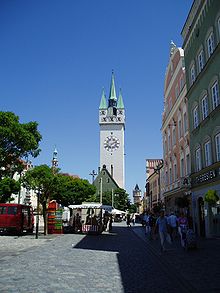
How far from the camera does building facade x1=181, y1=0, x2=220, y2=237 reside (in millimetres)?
20625

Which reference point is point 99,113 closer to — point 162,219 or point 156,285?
point 162,219

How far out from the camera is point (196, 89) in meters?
25.0

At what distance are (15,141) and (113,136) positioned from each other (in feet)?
245

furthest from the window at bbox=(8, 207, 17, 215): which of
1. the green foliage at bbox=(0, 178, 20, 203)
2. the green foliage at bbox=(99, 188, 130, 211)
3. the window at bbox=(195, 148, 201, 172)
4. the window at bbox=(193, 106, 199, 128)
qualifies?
the green foliage at bbox=(99, 188, 130, 211)

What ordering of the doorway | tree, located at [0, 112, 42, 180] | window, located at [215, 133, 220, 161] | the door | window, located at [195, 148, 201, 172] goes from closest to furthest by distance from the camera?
window, located at [215, 133, 220, 161] → the door → the doorway → window, located at [195, 148, 201, 172] → tree, located at [0, 112, 42, 180]

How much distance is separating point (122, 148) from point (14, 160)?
72297 millimetres

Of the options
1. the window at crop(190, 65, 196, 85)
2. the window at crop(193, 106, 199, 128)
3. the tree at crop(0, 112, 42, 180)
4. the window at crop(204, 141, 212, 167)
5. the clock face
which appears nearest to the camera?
the window at crop(204, 141, 212, 167)

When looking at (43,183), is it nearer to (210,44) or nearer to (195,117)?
(195,117)

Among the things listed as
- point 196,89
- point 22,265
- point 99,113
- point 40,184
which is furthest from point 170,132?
point 99,113

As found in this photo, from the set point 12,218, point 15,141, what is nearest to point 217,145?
point 12,218

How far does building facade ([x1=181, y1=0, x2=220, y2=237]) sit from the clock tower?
7564 cm

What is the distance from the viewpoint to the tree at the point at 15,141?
31.8 metres

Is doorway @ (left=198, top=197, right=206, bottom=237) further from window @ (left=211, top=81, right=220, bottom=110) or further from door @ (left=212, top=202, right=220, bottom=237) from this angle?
window @ (left=211, top=81, right=220, bottom=110)

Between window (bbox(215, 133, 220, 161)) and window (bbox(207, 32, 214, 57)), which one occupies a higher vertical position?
window (bbox(207, 32, 214, 57))
